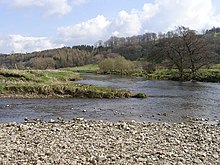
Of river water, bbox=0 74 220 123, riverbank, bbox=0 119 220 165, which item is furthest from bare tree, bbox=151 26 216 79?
riverbank, bbox=0 119 220 165

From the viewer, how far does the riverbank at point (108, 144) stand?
44.3ft

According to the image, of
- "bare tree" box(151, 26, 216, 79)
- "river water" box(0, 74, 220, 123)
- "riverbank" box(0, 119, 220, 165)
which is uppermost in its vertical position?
"bare tree" box(151, 26, 216, 79)

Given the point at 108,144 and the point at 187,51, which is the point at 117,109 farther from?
the point at 187,51

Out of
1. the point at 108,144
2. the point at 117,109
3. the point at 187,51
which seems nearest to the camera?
→ the point at 108,144

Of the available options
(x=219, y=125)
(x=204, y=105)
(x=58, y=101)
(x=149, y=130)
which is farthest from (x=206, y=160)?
(x=58, y=101)

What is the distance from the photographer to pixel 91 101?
115 feet

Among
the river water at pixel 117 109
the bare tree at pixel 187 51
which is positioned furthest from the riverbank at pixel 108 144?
the bare tree at pixel 187 51

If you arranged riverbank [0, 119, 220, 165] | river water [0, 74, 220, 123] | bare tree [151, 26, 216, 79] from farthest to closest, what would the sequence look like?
bare tree [151, 26, 216, 79]
river water [0, 74, 220, 123]
riverbank [0, 119, 220, 165]

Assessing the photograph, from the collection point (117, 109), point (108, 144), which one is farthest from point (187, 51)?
point (108, 144)

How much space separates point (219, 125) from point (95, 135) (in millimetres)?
9212

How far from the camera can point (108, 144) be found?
15.9 meters

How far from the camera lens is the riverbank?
44.3ft

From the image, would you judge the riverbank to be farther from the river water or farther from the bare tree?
the bare tree

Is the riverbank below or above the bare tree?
below
